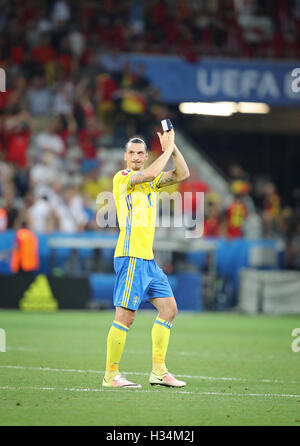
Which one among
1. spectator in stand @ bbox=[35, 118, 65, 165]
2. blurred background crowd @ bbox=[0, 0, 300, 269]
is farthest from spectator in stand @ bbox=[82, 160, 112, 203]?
spectator in stand @ bbox=[35, 118, 65, 165]

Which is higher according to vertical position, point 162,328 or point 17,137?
point 17,137

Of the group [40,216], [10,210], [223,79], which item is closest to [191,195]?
[40,216]

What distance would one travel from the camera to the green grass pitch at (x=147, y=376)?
679 cm

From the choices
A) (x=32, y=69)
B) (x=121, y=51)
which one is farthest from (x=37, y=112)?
(x=121, y=51)

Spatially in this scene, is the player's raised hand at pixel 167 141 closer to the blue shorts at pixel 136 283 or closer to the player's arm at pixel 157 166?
the player's arm at pixel 157 166

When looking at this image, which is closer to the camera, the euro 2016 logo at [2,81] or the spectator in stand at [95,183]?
the spectator in stand at [95,183]

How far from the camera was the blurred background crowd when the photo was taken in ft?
67.7

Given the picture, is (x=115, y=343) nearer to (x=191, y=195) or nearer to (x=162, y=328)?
(x=162, y=328)

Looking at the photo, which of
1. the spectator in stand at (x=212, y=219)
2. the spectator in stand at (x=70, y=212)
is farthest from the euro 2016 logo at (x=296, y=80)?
the spectator in stand at (x=70, y=212)

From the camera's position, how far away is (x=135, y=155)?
27.4 ft

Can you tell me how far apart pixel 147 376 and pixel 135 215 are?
6.14ft

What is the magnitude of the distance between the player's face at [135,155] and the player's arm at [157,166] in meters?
0.24

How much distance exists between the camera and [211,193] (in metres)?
22.8

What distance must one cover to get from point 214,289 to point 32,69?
7838 millimetres
